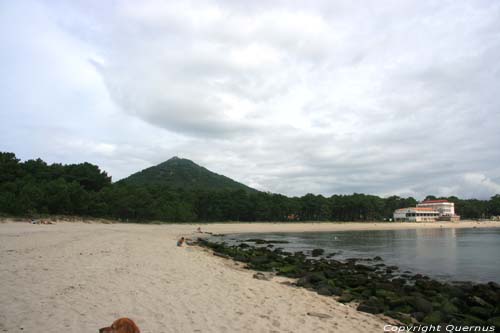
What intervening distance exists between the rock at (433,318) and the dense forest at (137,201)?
49991 mm

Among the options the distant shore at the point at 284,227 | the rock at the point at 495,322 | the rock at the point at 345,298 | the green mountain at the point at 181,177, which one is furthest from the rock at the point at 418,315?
the green mountain at the point at 181,177

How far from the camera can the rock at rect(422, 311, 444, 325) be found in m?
10.3

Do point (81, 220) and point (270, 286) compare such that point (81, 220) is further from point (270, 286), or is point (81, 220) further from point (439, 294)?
point (439, 294)

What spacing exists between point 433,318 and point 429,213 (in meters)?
137

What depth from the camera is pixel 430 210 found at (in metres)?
131

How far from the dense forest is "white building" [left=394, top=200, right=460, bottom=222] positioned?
7.19 m

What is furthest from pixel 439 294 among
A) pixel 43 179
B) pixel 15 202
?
pixel 43 179

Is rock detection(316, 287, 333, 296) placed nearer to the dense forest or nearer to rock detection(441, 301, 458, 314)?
rock detection(441, 301, 458, 314)

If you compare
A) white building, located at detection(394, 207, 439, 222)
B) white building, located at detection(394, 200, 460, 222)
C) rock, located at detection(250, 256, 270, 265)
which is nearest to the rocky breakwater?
rock, located at detection(250, 256, 270, 265)

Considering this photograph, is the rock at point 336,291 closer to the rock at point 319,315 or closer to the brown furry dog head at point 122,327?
the rock at point 319,315

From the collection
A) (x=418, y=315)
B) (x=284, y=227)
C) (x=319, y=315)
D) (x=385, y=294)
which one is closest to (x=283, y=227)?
(x=284, y=227)

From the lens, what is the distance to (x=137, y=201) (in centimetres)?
6544

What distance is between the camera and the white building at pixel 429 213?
125 m

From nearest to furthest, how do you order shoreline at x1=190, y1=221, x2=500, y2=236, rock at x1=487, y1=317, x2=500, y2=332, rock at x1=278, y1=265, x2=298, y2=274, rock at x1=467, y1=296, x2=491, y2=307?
1. rock at x1=487, y1=317, x2=500, y2=332
2. rock at x1=467, y1=296, x2=491, y2=307
3. rock at x1=278, y1=265, x2=298, y2=274
4. shoreline at x1=190, y1=221, x2=500, y2=236
